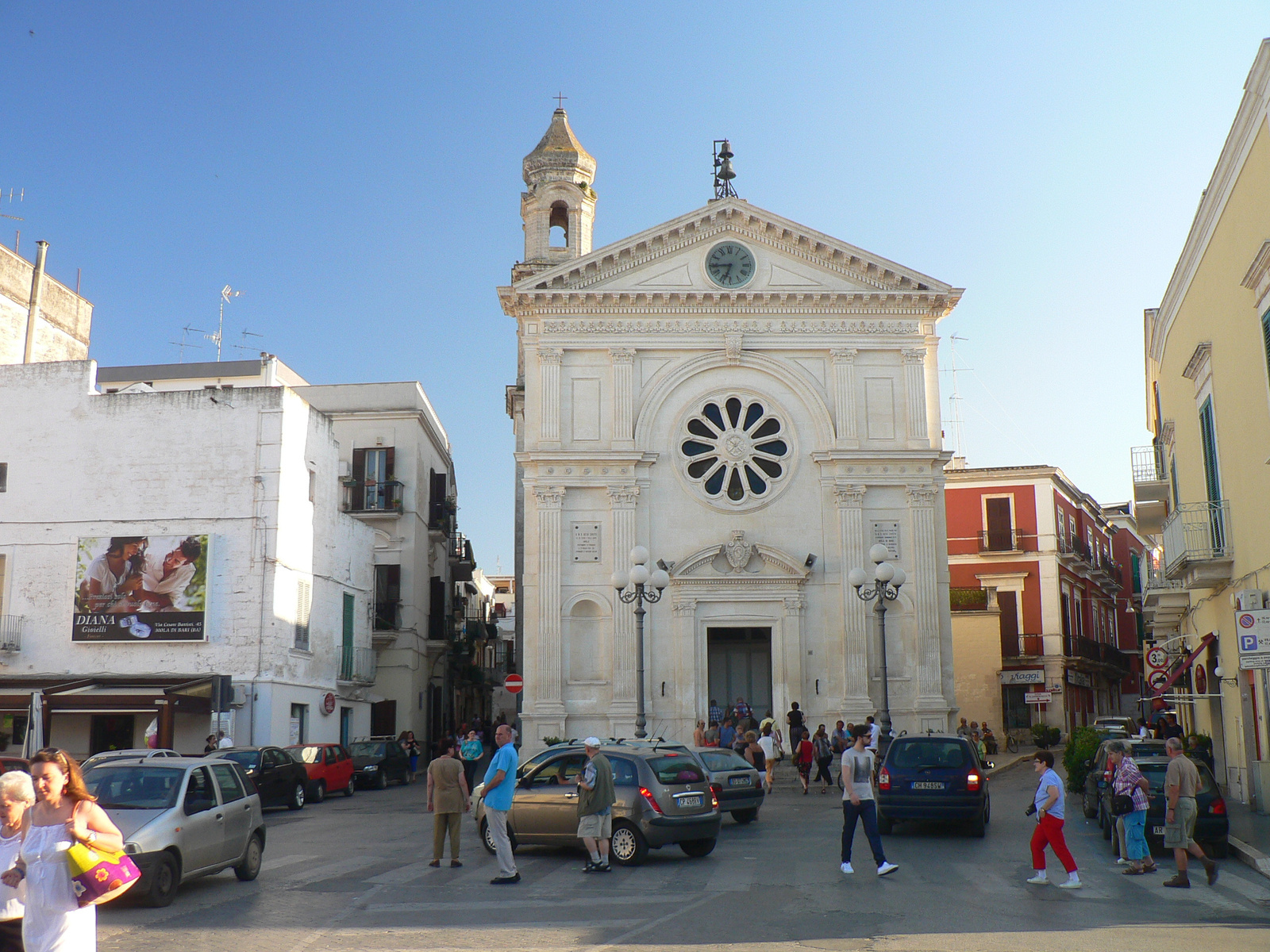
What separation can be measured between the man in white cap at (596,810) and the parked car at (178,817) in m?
3.68

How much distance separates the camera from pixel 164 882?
38.4ft

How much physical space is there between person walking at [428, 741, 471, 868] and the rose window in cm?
1965

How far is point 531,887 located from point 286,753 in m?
14.7

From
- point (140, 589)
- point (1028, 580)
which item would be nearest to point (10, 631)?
point (140, 589)

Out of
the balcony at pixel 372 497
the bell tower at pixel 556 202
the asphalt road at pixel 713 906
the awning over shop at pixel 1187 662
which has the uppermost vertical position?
the bell tower at pixel 556 202

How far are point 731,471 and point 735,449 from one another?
638 mm

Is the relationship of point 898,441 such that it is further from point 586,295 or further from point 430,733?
point 430,733

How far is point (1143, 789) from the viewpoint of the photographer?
14.0 m

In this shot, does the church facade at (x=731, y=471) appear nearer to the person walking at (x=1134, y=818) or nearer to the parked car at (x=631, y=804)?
the parked car at (x=631, y=804)

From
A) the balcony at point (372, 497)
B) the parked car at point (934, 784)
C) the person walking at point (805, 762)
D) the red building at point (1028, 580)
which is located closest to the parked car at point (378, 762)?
the balcony at point (372, 497)

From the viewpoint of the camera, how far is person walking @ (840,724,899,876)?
43.9 feet

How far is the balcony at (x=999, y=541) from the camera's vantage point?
4681cm

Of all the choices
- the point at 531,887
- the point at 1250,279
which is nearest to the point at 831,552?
the point at 1250,279

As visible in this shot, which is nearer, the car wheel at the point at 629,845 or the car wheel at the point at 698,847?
the car wheel at the point at 629,845
